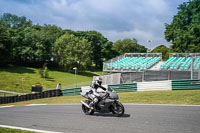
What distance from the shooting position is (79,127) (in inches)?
298

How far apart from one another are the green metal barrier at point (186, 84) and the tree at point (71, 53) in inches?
2119

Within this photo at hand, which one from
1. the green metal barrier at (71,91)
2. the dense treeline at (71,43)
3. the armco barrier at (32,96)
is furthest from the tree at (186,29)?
the armco barrier at (32,96)

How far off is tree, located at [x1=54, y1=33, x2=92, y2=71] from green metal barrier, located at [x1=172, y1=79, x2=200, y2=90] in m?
53.8

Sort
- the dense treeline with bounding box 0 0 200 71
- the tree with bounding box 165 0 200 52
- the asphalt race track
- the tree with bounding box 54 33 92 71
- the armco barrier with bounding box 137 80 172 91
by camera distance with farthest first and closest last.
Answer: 1. the tree with bounding box 54 33 92 71
2. the dense treeline with bounding box 0 0 200 71
3. the tree with bounding box 165 0 200 52
4. the armco barrier with bounding box 137 80 172 91
5. the asphalt race track

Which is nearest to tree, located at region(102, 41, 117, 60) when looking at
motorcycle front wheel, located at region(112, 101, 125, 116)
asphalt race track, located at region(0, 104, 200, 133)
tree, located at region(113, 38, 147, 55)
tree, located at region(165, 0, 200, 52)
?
tree, located at region(113, 38, 147, 55)

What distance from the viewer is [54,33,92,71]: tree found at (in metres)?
71.1

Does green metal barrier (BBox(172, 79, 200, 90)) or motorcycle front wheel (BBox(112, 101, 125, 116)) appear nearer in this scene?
motorcycle front wheel (BBox(112, 101, 125, 116))

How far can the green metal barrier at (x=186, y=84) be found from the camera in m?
17.4

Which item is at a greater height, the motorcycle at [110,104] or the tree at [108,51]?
the tree at [108,51]

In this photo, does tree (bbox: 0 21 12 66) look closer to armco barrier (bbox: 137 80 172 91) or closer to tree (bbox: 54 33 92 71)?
tree (bbox: 54 33 92 71)

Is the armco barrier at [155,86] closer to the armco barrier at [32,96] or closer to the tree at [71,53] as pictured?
the armco barrier at [32,96]

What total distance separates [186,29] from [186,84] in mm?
30992

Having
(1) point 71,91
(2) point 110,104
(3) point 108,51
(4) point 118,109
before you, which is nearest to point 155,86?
(1) point 71,91

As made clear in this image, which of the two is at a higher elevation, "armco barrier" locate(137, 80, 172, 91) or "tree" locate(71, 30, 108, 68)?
"tree" locate(71, 30, 108, 68)
